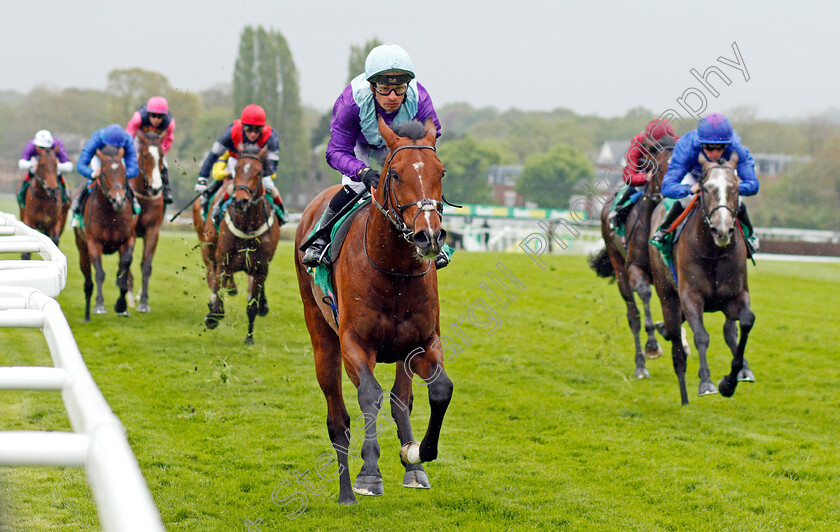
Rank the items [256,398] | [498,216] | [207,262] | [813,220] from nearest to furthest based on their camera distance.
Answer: [256,398], [207,262], [813,220], [498,216]

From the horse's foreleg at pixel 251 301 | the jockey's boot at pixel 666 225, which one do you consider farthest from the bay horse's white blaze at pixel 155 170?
the jockey's boot at pixel 666 225

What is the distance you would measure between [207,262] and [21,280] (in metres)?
8.40

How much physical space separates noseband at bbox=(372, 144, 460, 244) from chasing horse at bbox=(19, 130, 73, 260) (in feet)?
34.1

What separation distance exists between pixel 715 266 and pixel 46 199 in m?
10.4

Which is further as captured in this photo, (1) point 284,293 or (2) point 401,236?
(1) point 284,293

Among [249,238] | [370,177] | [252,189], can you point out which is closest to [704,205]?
[370,177]

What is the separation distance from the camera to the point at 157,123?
1175 cm

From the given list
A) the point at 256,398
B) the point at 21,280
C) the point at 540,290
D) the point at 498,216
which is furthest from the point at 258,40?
the point at 21,280

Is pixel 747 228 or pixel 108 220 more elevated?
pixel 747 228

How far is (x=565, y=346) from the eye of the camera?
36.3ft

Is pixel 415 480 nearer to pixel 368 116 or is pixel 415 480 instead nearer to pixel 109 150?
pixel 368 116

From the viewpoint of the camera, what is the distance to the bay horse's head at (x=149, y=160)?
458 inches

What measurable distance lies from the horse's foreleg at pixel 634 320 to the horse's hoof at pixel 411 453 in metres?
5.30

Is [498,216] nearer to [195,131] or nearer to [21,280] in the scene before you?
[195,131]
